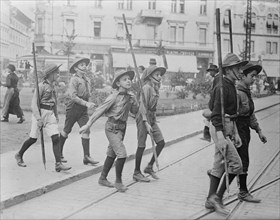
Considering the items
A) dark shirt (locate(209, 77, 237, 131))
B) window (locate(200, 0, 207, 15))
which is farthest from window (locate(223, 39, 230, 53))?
dark shirt (locate(209, 77, 237, 131))

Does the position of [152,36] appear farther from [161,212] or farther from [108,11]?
[161,212]

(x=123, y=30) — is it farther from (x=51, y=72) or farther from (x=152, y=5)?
(x=51, y=72)

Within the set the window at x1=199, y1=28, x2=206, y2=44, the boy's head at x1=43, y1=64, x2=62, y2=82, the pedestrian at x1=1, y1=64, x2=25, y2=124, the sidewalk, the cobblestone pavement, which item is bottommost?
the cobblestone pavement

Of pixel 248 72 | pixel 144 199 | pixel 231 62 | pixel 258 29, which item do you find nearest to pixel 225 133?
pixel 231 62

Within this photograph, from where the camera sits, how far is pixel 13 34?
5445 millimetres

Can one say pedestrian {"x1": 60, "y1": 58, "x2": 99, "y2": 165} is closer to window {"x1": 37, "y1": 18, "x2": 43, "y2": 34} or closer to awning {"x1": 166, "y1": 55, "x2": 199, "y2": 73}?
window {"x1": 37, "y1": 18, "x2": 43, "y2": 34}

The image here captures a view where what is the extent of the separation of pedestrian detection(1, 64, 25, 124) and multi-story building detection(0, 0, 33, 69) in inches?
47.8

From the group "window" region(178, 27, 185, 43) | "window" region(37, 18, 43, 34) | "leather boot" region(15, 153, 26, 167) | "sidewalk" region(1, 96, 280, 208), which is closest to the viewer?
"sidewalk" region(1, 96, 280, 208)

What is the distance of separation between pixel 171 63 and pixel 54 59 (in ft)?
6.30

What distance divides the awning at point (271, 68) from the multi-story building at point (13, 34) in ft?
12.9

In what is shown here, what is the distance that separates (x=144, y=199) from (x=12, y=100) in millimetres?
4793

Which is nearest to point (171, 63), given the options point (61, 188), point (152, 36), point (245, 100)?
point (152, 36)

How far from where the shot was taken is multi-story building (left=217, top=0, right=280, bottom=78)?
7012 millimetres

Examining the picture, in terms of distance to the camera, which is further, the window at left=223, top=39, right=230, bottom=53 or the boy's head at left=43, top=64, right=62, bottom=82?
the window at left=223, top=39, right=230, bottom=53
